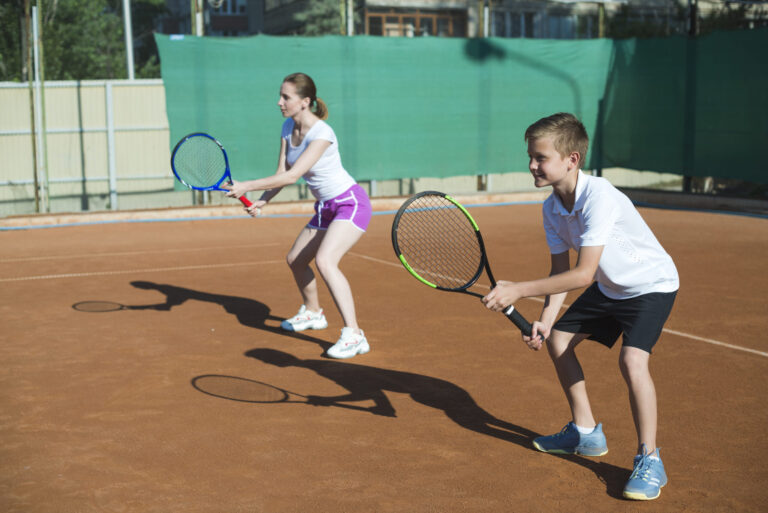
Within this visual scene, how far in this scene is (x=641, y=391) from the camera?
3559 mm

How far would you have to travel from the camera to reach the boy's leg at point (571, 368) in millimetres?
3873

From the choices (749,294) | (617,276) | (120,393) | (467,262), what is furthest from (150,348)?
(749,294)

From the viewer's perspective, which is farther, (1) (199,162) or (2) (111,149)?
(2) (111,149)

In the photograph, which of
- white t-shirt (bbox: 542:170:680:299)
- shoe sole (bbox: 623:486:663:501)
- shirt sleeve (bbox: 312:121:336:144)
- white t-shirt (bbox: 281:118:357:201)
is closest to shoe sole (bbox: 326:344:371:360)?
white t-shirt (bbox: 281:118:357:201)

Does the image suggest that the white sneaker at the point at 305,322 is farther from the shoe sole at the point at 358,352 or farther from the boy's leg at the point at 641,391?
the boy's leg at the point at 641,391

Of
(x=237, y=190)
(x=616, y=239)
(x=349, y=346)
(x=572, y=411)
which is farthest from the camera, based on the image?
(x=349, y=346)

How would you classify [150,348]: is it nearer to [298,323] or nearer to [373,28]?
[298,323]

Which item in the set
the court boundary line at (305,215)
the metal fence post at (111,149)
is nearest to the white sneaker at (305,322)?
the court boundary line at (305,215)

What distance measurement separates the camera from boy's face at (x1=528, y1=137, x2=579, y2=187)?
3533 millimetres

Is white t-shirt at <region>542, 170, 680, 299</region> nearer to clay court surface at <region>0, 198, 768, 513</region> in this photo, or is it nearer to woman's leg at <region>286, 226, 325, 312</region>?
clay court surface at <region>0, 198, 768, 513</region>

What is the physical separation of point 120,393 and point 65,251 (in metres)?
5.93

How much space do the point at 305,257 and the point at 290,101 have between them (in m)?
1.12

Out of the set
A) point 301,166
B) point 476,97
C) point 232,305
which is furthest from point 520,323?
point 476,97

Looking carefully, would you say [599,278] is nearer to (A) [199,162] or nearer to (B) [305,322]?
(B) [305,322]
